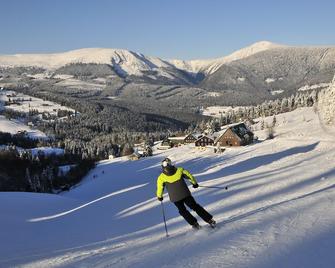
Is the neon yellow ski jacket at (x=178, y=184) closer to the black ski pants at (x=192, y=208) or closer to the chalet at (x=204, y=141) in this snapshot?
the black ski pants at (x=192, y=208)

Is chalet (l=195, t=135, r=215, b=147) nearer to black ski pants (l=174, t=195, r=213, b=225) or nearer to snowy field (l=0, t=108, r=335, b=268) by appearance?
snowy field (l=0, t=108, r=335, b=268)

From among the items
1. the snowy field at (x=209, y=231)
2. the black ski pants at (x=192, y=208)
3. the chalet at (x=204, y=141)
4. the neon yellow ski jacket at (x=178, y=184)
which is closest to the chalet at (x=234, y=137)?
the chalet at (x=204, y=141)

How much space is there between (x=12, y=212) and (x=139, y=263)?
24.3 m

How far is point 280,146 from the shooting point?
56.6 meters

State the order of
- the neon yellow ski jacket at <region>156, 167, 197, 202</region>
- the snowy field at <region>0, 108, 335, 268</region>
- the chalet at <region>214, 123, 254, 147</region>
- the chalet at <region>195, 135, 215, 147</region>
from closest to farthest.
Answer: the snowy field at <region>0, 108, 335, 268</region> < the neon yellow ski jacket at <region>156, 167, 197, 202</region> < the chalet at <region>214, 123, 254, 147</region> < the chalet at <region>195, 135, 215, 147</region>

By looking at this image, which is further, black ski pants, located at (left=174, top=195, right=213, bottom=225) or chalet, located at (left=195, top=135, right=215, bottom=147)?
chalet, located at (left=195, top=135, right=215, bottom=147)

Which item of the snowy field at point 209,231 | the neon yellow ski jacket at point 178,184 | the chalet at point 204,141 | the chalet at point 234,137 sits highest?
the neon yellow ski jacket at point 178,184

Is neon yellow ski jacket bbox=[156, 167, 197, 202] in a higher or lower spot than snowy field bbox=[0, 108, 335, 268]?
higher

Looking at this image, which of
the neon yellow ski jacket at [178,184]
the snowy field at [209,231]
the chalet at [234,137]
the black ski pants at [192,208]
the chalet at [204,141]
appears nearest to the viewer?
the snowy field at [209,231]

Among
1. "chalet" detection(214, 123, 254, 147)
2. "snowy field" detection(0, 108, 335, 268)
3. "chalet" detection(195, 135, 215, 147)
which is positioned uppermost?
"snowy field" detection(0, 108, 335, 268)

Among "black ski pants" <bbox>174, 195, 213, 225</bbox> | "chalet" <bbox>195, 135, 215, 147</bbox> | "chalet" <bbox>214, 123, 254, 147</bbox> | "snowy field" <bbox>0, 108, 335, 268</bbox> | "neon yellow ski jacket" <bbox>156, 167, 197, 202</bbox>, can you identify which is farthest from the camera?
"chalet" <bbox>195, 135, 215, 147</bbox>

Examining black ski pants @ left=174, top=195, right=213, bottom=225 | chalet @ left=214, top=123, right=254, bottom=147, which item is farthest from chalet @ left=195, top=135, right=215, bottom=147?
black ski pants @ left=174, top=195, right=213, bottom=225

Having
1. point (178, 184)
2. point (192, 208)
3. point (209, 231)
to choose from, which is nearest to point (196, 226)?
point (192, 208)

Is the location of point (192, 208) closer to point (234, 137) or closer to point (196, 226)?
point (196, 226)
